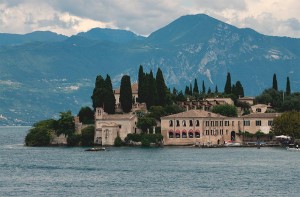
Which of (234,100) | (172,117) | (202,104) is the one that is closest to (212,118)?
(172,117)

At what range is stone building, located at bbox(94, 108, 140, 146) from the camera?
119812mm

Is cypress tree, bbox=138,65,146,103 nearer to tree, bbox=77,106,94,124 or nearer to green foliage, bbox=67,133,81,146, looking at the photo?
tree, bbox=77,106,94,124

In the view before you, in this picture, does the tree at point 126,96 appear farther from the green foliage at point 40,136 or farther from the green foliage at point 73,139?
the green foliage at point 40,136

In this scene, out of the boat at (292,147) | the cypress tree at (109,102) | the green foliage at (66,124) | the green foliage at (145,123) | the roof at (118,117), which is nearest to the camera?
the boat at (292,147)

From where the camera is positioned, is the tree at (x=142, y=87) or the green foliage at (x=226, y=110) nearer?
the tree at (x=142, y=87)

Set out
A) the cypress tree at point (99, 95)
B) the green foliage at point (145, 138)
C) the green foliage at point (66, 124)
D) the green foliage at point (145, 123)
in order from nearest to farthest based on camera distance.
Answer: the green foliage at point (145, 138)
the green foliage at point (145, 123)
the green foliage at point (66, 124)
the cypress tree at point (99, 95)

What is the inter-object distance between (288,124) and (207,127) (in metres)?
10.5

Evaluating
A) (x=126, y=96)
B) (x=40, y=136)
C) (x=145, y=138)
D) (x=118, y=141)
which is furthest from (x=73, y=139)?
(x=145, y=138)

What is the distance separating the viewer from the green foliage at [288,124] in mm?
118812

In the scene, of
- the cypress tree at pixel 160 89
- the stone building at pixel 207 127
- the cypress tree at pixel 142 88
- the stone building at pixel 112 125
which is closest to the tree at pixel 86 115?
the cypress tree at pixel 142 88

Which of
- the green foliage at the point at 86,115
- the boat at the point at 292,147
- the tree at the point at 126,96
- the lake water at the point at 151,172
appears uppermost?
the tree at the point at 126,96

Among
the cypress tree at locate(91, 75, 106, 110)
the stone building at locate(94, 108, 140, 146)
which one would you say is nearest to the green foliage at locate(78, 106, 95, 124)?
the cypress tree at locate(91, 75, 106, 110)

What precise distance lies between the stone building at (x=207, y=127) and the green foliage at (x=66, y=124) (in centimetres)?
1271

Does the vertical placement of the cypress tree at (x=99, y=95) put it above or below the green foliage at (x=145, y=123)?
above
